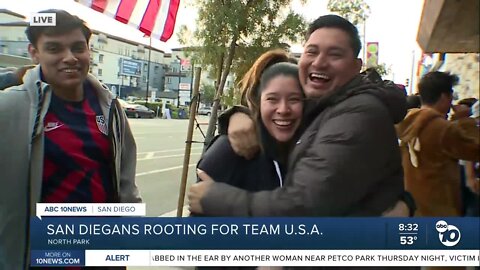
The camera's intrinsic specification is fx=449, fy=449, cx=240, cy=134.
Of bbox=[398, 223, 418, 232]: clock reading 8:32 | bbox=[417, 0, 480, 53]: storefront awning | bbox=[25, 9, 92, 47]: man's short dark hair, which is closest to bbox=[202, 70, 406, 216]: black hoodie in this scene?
bbox=[398, 223, 418, 232]: clock reading 8:32

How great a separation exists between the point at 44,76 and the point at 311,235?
84cm

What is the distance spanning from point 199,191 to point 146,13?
55cm

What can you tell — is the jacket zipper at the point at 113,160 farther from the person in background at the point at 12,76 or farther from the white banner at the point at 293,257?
the person in background at the point at 12,76

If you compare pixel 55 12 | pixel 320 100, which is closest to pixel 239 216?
pixel 320 100

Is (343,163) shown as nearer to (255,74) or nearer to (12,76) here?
(255,74)

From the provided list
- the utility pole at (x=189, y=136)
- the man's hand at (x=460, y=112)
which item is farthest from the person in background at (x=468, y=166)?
the utility pole at (x=189, y=136)

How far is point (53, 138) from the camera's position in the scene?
47.3 inches

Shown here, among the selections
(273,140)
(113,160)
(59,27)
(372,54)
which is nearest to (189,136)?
(113,160)

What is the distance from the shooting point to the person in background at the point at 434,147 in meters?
1.23

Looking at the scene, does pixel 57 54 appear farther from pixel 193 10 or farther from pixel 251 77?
pixel 251 77

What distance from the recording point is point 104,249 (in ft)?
4.08

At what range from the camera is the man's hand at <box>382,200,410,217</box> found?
3.75 ft

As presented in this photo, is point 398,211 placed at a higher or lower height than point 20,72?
lower

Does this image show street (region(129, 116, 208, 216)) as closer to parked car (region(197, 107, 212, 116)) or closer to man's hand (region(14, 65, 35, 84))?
parked car (region(197, 107, 212, 116))
